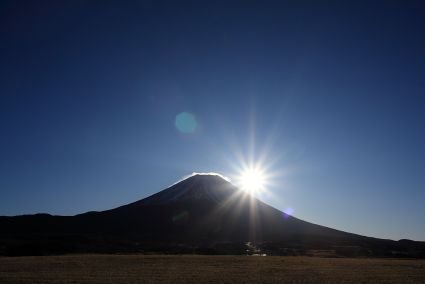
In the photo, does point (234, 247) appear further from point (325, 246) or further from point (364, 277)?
point (364, 277)

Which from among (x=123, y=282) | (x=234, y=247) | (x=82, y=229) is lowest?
(x=123, y=282)

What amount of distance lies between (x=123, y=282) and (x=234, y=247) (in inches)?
3365

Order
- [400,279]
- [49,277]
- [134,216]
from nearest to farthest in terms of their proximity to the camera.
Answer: [49,277] → [400,279] → [134,216]

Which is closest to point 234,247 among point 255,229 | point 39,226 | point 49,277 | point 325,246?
point 325,246

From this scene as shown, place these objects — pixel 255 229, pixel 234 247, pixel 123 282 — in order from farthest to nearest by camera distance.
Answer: pixel 255 229
pixel 234 247
pixel 123 282

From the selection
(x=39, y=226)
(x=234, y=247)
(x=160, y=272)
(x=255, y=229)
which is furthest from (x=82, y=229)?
(x=160, y=272)

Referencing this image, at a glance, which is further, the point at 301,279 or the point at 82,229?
the point at 82,229

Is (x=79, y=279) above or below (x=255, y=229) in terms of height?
below

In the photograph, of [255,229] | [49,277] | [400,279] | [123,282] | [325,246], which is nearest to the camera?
[123,282]

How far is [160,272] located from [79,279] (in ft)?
29.1

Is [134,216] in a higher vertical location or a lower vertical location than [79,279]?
higher

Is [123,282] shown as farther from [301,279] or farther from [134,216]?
[134,216]

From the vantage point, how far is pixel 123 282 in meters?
35.1

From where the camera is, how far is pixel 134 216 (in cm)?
19675
